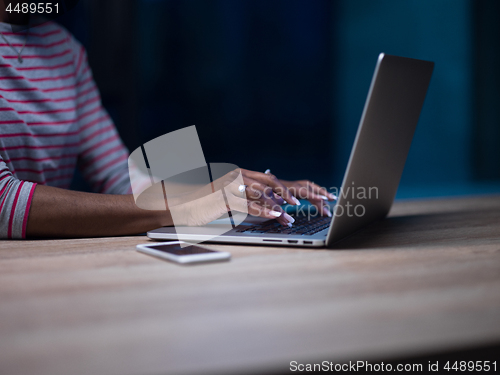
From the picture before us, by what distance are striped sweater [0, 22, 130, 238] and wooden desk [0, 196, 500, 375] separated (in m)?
0.56

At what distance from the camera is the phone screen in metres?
0.60

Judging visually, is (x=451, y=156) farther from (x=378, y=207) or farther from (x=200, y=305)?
(x=200, y=305)

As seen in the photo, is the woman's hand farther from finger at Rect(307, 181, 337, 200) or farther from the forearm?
the forearm

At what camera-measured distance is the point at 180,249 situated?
2.08 ft

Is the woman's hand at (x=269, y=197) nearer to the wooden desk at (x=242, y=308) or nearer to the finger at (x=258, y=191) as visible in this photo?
the finger at (x=258, y=191)

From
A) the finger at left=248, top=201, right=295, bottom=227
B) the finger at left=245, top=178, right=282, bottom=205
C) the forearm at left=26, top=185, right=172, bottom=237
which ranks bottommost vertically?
the forearm at left=26, top=185, right=172, bottom=237

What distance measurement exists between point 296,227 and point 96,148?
79 centimetres

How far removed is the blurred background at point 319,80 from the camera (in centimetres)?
308

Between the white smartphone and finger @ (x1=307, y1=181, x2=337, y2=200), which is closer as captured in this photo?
the white smartphone

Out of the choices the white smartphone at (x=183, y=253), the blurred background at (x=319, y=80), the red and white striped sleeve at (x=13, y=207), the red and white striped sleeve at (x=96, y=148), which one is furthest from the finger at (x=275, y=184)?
the blurred background at (x=319, y=80)

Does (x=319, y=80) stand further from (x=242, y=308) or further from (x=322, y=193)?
(x=242, y=308)

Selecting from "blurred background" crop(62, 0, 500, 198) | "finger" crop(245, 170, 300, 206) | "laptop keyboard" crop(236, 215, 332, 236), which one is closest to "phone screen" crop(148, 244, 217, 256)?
"laptop keyboard" crop(236, 215, 332, 236)

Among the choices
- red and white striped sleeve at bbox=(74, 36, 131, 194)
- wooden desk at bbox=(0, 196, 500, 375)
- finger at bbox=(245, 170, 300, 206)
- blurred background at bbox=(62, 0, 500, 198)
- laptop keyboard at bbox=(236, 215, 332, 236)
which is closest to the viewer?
wooden desk at bbox=(0, 196, 500, 375)

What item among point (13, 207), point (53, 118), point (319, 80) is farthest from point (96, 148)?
point (319, 80)
